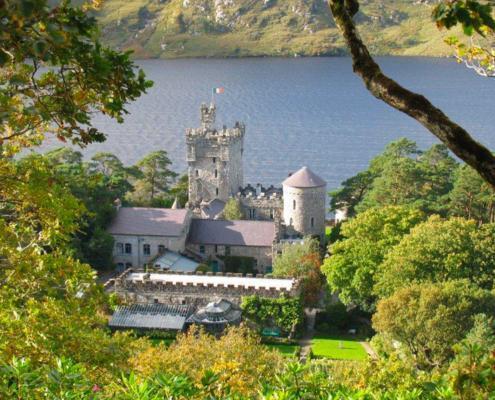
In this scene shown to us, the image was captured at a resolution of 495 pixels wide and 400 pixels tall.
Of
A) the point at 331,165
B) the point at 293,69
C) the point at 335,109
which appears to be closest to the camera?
the point at 331,165

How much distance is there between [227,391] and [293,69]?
7404 inches

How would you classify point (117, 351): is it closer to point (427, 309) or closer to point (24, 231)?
point (24, 231)

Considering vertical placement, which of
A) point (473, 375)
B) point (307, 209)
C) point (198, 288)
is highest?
point (473, 375)

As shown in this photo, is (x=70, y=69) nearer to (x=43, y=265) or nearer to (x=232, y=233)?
(x=43, y=265)

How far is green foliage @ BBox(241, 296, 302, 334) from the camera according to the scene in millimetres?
38594

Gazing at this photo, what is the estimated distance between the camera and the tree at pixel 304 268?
4181 cm

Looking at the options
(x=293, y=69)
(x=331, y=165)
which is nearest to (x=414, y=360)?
(x=331, y=165)

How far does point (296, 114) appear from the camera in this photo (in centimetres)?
12462

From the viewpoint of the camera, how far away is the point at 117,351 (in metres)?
12.7

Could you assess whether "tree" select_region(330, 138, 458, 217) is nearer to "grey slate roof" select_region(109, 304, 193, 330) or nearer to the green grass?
the green grass

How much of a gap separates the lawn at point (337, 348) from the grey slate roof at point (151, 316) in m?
6.75

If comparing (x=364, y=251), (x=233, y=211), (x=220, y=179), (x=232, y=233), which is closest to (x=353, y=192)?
(x=233, y=211)

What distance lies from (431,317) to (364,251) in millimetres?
9217

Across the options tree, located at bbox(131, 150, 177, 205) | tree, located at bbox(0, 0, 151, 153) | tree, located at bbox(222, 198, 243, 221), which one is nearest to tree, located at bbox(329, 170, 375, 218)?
tree, located at bbox(222, 198, 243, 221)
